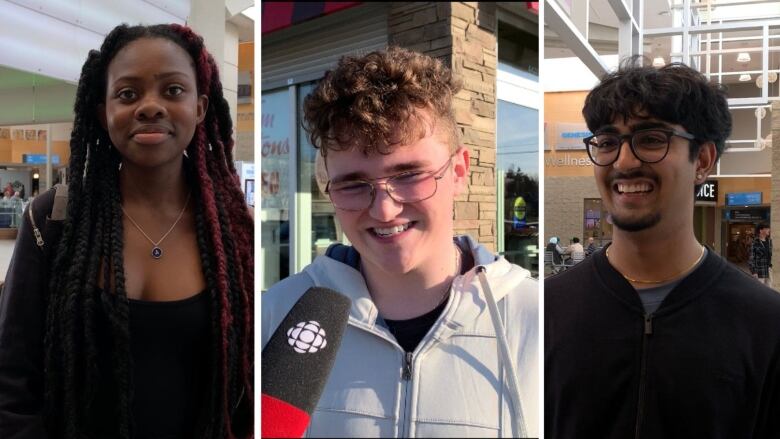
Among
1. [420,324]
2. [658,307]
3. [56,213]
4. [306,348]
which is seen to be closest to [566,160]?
[658,307]

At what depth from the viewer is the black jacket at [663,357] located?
1.27 metres

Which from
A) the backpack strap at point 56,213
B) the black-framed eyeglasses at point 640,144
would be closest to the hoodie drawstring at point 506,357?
the black-framed eyeglasses at point 640,144

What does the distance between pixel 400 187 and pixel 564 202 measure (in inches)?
17.3

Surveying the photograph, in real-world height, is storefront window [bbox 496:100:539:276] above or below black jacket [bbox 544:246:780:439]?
above

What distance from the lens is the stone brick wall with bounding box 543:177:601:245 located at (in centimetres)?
136

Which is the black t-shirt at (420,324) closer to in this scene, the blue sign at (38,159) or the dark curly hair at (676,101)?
the dark curly hair at (676,101)

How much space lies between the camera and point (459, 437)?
1184mm

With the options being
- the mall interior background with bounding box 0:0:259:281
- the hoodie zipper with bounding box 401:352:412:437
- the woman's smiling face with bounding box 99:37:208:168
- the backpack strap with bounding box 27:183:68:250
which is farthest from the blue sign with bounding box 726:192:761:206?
the backpack strap with bounding box 27:183:68:250

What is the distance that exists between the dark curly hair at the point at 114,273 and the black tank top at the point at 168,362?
0.02 metres

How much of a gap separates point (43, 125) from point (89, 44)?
0.21 m

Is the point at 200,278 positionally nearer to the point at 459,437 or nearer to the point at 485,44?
the point at 459,437

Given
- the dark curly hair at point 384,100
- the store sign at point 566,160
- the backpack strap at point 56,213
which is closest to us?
the dark curly hair at point 384,100

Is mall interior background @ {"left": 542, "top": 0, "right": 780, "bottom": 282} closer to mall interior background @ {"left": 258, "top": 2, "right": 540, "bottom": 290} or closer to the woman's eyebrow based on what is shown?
mall interior background @ {"left": 258, "top": 2, "right": 540, "bottom": 290}

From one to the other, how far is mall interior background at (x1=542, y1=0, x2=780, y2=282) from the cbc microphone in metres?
0.53
